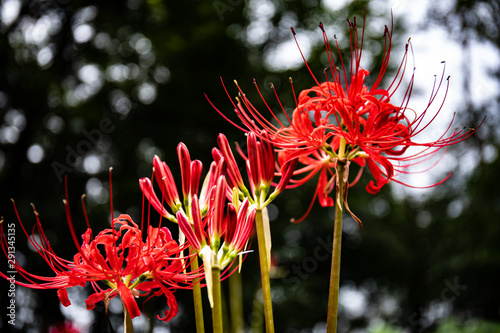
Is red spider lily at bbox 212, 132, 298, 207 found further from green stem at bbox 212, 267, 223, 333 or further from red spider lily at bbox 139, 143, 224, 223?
green stem at bbox 212, 267, 223, 333

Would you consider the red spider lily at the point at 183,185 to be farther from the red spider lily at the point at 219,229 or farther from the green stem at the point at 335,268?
the green stem at the point at 335,268

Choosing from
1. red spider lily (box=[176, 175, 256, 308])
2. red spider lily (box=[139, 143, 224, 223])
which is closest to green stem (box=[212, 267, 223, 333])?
red spider lily (box=[176, 175, 256, 308])

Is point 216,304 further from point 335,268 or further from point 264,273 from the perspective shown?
point 335,268

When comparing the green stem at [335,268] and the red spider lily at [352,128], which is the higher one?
the red spider lily at [352,128]

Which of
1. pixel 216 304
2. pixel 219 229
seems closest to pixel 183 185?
pixel 219 229

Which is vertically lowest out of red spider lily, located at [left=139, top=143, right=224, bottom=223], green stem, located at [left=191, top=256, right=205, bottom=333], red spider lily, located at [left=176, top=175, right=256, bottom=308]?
green stem, located at [left=191, top=256, right=205, bottom=333]

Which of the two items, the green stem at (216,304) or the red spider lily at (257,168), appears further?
the red spider lily at (257,168)

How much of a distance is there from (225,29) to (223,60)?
0.60 metres

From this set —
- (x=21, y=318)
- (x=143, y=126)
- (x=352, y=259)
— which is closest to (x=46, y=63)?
(x=143, y=126)

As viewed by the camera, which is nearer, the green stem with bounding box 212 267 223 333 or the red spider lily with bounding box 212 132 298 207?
the green stem with bounding box 212 267 223 333

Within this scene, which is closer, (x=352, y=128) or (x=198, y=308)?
(x=198, y=308)

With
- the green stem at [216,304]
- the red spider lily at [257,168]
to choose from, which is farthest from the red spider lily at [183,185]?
the green stem at [216,304]

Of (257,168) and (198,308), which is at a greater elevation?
(257,168)

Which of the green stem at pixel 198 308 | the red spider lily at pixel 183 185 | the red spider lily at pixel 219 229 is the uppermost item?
the red spider lily at pixel 183 185
